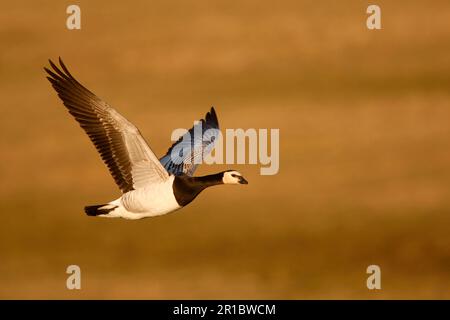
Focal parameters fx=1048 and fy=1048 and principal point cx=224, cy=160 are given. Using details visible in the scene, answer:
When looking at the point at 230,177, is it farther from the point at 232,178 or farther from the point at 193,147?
the point at 193,147

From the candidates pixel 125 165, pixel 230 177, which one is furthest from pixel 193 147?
pixel 125 165

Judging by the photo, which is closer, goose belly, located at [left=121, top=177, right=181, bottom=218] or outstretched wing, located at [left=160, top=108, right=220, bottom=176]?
goose belly, located at [left=121, top=177, right=181, bottom=218]

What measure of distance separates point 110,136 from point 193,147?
2.97 feet

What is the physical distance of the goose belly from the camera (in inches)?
236

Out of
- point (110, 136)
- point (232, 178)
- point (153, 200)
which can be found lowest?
point (153, 200)

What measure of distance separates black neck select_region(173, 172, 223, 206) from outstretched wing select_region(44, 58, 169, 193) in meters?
0.10

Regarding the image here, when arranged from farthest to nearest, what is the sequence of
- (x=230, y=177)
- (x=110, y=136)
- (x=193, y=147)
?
(x=193, y=147) < (x=230, y=177) < (x=110, y=136)

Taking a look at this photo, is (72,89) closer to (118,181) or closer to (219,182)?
(118,181)

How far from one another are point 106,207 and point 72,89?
713mm

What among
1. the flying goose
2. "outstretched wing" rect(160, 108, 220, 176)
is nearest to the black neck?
the flying goose

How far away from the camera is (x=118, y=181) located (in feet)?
20.0

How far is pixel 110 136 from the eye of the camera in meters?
5.97

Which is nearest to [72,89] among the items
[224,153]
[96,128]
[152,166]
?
[96,128]

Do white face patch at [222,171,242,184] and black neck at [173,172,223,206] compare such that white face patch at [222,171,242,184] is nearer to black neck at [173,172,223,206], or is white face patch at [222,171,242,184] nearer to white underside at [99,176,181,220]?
black neck at [173,172,223,206]
